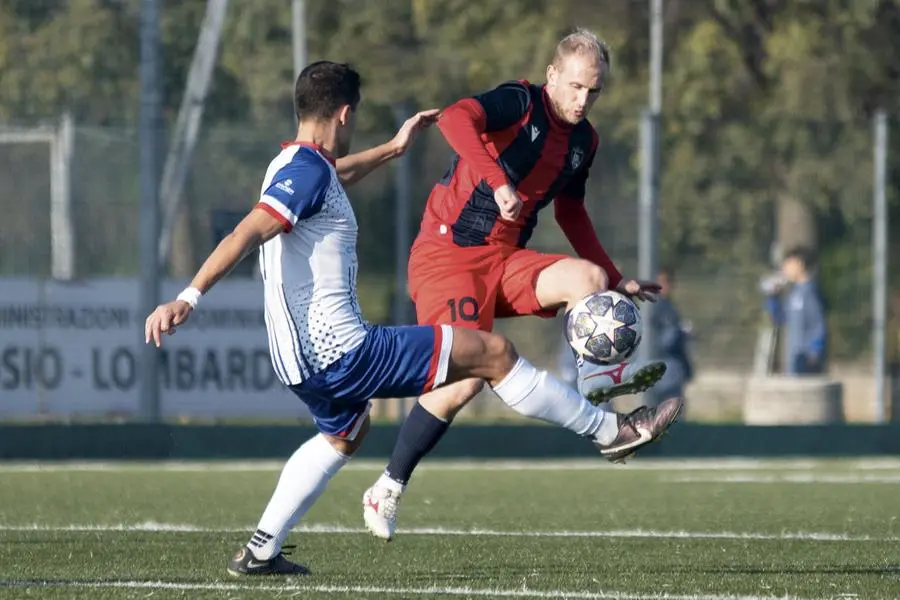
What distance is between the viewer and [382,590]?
6.20 m

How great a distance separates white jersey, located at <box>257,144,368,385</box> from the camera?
6.41 metres

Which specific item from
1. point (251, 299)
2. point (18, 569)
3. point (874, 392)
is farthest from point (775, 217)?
point (18, 569)

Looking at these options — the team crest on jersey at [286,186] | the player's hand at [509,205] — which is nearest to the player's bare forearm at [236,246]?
the team crest on jersey at [286,186]

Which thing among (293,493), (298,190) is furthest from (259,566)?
(298,190)

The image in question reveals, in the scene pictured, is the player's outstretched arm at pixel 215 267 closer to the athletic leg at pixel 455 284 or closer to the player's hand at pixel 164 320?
the player's hand at pixel 164 320

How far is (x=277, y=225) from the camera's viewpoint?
20.6 feet

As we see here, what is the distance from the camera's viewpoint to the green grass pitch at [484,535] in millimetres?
6371

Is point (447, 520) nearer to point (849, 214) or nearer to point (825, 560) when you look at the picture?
point (825, 560)

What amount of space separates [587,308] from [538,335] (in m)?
9.75

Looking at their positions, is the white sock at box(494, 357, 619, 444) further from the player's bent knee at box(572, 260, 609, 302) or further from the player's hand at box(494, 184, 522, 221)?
the player's bent knee at box(572, 260, 609, 302)

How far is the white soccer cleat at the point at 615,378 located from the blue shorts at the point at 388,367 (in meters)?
1.14

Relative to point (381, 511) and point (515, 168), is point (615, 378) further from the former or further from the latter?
point (381, 511)

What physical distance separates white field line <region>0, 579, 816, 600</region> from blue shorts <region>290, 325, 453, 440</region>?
65 centimetres

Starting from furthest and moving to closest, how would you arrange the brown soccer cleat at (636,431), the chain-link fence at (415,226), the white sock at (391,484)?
the chain-link fence at (415,226)
the white sock at (391,484)
the brown soccer cleat at (636,431)
